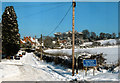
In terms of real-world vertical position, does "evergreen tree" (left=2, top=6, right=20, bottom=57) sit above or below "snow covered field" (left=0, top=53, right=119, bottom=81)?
above

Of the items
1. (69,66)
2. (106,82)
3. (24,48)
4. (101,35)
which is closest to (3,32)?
(69,66)

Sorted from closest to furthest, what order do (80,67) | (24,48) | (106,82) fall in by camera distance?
(106,82) < (80,67) < (24,48)

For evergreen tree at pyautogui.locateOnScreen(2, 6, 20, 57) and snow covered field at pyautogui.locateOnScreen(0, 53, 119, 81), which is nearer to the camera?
snow covered field at pyautogui.locateOnScreen(0, 53, 119, 81)

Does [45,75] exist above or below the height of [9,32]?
below

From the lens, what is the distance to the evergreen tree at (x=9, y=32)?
33434 millimetres

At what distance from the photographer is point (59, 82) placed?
10.9 metres

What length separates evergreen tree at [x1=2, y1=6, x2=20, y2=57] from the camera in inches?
1316

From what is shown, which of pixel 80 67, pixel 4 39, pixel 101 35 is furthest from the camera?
pixel 101 35

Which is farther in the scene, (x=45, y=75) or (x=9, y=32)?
(x=9, y=32)

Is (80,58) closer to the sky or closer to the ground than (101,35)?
closer to the ground

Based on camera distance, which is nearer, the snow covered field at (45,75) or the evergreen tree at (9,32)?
the snow covered field at (45,75)

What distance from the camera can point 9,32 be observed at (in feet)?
113

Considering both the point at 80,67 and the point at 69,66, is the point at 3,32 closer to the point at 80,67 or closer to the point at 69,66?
the point at 69,66

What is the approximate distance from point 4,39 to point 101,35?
11283 cm
